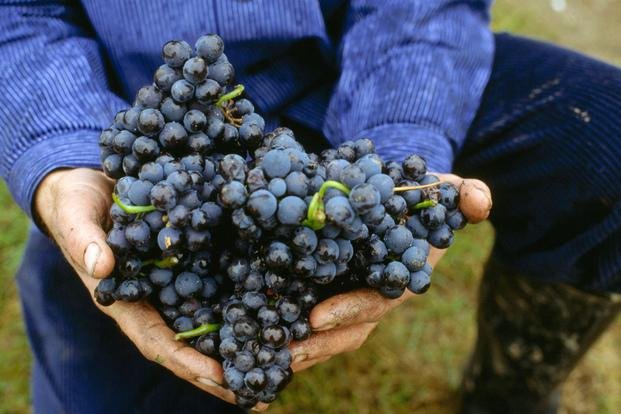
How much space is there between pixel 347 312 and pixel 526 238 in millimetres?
Result: 685

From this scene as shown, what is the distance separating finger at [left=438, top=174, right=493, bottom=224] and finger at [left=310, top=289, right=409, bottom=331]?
0.63 ft

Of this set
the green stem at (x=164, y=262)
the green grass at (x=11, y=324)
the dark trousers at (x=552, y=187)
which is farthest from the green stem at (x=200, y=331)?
the green grass at (x=11, y=324)

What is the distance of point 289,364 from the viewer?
38.6 inches

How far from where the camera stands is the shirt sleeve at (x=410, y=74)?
1.37 metres

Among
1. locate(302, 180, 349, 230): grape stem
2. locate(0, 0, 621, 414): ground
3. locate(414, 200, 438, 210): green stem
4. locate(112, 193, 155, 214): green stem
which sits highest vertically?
locate(302, 180, 349, 230): grape stem

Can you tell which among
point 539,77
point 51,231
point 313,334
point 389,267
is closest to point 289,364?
point 313,334

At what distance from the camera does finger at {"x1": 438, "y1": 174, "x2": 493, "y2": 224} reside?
40.2 inches

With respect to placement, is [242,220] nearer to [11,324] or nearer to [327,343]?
[327,343]

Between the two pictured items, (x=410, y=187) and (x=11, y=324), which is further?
(x=11, y=324)

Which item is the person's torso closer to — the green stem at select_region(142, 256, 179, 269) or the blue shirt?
the blue shirt

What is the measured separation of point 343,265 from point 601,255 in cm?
75

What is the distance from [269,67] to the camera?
4.71 feet

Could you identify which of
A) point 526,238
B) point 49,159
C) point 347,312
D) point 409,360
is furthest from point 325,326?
point 409,360

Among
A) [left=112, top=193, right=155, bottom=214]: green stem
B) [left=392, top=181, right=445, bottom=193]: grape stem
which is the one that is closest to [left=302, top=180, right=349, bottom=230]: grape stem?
[left=392, top=181, right=445, bottom=193]: grape stem
